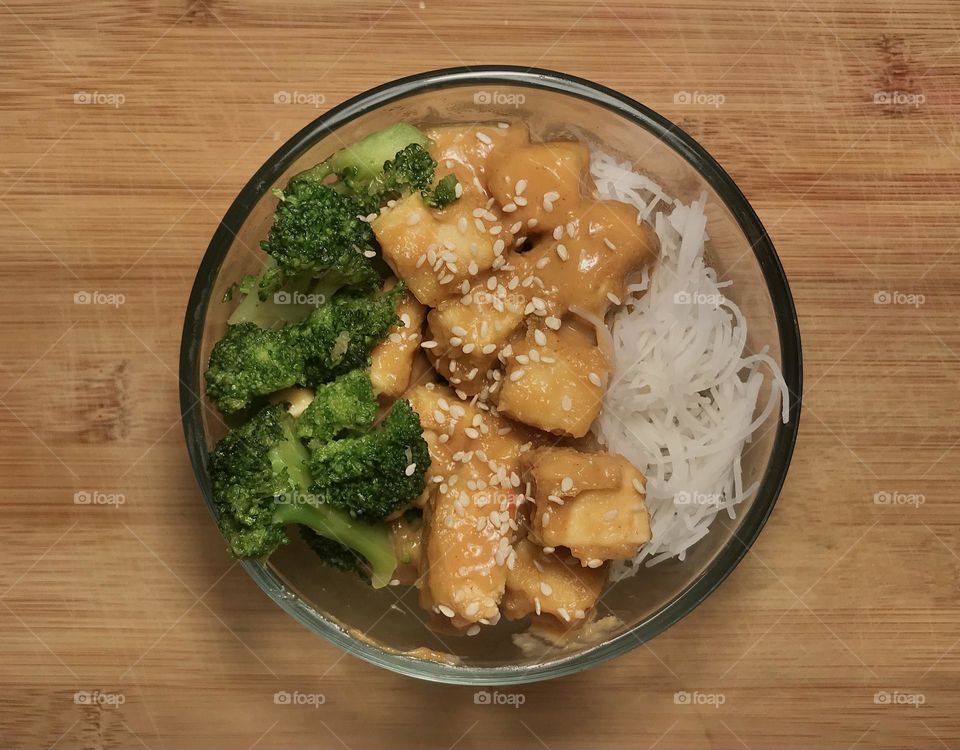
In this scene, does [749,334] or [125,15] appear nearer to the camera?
[749,334]

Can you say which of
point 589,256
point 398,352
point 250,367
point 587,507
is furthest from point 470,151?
point 587,507

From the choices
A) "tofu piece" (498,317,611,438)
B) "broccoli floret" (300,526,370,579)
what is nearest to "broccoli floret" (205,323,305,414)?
"broccoli floret" (300,526,370,579)

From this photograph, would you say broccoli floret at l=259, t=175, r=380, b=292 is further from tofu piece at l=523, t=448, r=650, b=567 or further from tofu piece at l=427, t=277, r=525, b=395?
tofu piece at l=523, t=448, r=650, b=567

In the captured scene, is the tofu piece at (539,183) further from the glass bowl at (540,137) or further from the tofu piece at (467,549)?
the tofu piece at (467,549)

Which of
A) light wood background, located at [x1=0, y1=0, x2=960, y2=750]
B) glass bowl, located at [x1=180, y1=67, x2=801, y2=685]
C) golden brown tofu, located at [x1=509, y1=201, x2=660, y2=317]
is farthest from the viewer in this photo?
light wood background, located at [x1=0, y1=0, x2=960, y2=750]

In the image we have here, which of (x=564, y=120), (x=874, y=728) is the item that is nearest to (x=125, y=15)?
(x=564, y=120)

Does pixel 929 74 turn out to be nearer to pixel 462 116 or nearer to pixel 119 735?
pixel 462 116

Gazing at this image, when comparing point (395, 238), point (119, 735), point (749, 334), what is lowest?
point (119, 735)
